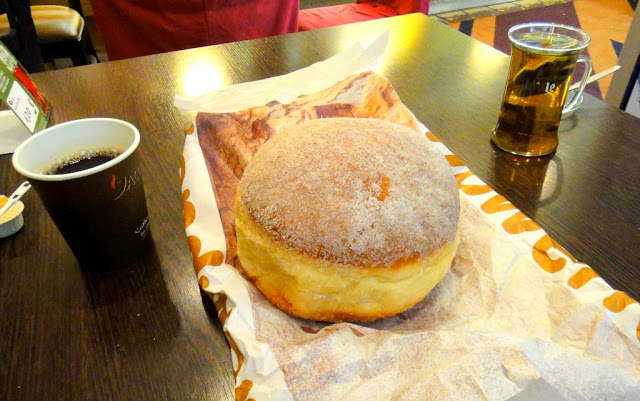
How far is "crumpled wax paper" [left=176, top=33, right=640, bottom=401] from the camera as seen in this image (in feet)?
1.61

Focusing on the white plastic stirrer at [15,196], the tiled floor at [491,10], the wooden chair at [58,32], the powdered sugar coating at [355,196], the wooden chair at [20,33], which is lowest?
the tiled floor at [491,10]

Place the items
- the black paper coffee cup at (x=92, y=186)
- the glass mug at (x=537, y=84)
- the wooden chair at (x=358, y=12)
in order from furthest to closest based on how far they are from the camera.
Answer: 1. the wooden chair at (x=358, y=12)
2. the glass mug at (x=537, y=84)
3. the black paper coffee cup at (x=92, y=186)

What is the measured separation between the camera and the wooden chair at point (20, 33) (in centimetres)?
195

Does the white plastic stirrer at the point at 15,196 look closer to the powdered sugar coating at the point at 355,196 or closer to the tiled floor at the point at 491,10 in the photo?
the powdered sugar coating at the point at 355,196

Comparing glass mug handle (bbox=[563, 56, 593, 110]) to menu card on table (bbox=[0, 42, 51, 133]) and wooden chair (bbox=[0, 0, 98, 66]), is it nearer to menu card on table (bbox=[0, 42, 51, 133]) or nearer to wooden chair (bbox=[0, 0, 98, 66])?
menu card on table (bbox=[0, 42, 51, 133])

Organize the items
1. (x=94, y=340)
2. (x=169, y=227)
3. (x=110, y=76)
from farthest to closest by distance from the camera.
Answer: (x=110, y=76), (x=169, y=227), (x=94, y=340)

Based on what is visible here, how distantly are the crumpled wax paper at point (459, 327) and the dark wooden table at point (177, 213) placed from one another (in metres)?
0.05

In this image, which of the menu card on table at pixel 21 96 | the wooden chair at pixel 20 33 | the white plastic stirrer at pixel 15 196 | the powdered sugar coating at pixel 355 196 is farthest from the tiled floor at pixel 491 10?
the white plastic stirrer at pixel 15 196

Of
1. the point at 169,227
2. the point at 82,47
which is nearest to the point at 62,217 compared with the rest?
the point at 169,227

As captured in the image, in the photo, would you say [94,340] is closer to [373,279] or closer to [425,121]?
[373,279]

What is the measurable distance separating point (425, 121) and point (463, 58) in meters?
0.42

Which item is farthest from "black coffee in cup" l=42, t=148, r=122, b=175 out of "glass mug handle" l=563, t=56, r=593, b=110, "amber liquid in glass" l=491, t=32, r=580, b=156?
"glass mug handle" l=563, t=56, r=593, b=110

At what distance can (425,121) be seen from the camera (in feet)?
3.54

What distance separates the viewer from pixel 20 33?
2000mm
